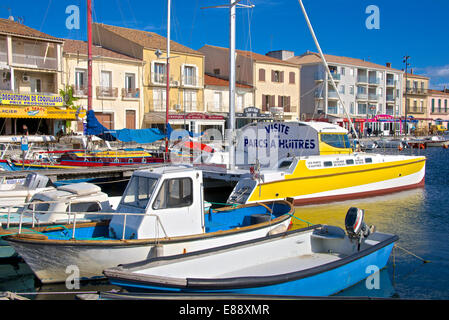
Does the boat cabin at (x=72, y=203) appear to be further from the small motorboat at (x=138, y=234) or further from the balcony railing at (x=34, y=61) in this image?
the balcony railing at (x=34, y=61)

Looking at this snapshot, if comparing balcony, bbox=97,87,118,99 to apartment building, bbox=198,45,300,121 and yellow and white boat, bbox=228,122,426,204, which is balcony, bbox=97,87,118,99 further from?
yellow and white boat, bbox=228,122,426,204

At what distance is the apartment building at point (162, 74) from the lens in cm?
Answer: 4166

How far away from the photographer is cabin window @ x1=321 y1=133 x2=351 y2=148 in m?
20.8

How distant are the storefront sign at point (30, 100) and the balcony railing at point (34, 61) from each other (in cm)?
307

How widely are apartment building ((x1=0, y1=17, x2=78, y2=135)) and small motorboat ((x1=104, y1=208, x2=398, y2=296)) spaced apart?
86.6ft

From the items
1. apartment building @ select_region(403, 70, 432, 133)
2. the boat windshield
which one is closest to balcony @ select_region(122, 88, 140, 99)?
the boat windshield

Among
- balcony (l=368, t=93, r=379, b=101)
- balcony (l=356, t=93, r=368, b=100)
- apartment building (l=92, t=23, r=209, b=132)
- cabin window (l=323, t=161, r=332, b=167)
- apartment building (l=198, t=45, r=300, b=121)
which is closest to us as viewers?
cabin window (l=323, t=161, r=332, b=167)

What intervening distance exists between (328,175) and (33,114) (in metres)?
22.7

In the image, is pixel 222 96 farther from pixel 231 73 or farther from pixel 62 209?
pixel 62 209

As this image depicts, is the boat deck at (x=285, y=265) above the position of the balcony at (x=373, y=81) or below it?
below

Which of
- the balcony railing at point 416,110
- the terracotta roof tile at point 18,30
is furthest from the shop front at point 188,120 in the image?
the balcony railing at point 416,110

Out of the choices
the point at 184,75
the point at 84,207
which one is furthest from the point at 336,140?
the point at 184,75

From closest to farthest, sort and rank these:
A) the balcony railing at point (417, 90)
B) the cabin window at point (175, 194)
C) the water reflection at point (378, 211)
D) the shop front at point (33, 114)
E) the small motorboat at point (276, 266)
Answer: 1. the small motorboat at point (276, 266)
2. the cabin window at point (175, 194)
3. the water reflection at point (378, 211)
4. the shop front at point (33, 114)
5. the balcony railing at point (417, 90)
